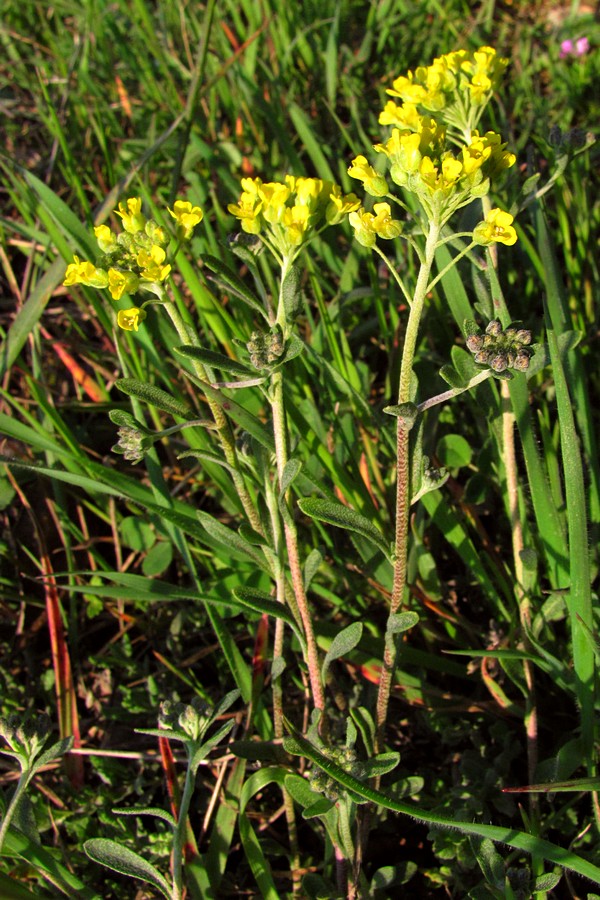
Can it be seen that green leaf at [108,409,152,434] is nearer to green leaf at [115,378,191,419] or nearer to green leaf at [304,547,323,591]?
green leaf at [115,378,191,419]

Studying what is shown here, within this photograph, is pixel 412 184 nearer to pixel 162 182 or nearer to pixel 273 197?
pixel 273 197

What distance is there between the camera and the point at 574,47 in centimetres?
384

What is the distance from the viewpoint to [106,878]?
6.46ft

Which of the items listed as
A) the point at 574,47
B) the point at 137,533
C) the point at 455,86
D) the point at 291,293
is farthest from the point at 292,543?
the point at 574,47

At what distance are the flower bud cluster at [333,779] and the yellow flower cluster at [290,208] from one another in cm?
102

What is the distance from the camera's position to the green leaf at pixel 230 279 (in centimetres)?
154

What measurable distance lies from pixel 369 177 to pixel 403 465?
0.57m

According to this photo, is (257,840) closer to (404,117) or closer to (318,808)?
(318,808)

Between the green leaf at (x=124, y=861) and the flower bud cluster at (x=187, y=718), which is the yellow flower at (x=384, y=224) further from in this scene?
the green leaf at (x=124, y=861)

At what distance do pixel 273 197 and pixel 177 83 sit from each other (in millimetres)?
2685

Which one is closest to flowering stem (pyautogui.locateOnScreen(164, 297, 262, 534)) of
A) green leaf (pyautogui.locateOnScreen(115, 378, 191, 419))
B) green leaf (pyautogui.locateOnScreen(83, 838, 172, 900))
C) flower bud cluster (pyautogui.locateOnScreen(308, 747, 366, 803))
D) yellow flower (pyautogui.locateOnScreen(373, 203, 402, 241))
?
green leaf (pyautogui.locateOnScreen(115, 378, 191, 419))

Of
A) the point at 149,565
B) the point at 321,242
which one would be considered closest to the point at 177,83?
the point at 321,242

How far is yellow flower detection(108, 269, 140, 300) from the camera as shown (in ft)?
4.75

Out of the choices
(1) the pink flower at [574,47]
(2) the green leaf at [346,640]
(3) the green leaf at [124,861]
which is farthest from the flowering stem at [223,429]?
A: (1) the pink flower at [574,47]
